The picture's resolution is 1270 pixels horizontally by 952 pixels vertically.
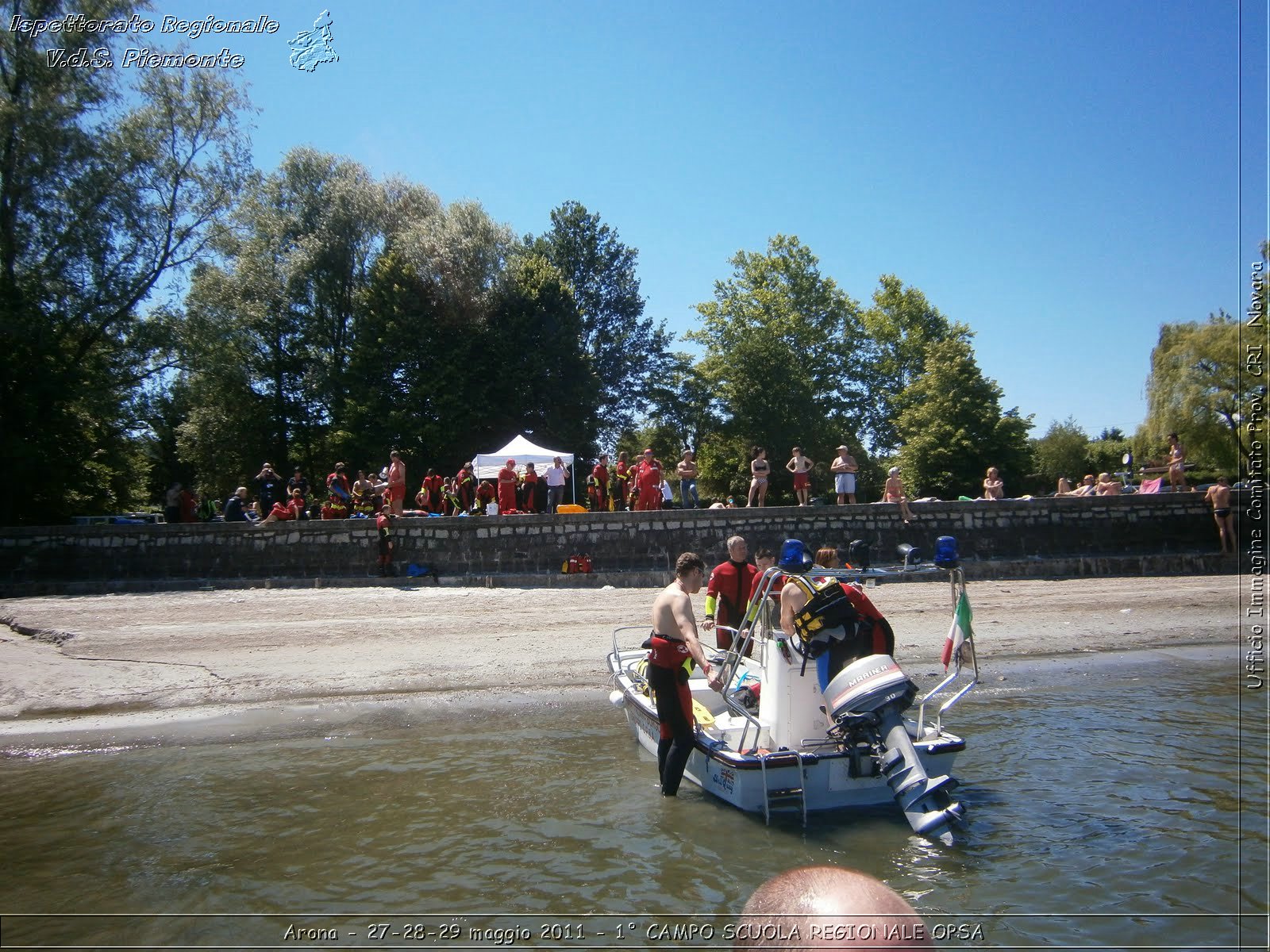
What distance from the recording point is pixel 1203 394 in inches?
962

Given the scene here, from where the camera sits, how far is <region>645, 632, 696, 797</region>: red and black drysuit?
627cm

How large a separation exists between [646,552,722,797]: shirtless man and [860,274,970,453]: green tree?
42451mm

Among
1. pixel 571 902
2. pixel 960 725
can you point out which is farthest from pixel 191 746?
pixel 960 725

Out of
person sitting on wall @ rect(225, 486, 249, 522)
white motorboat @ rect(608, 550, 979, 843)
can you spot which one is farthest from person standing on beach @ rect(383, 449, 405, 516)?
white motorboat @ rect(608, 550, 979, 843)

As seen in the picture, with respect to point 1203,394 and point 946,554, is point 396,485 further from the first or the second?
point 1203,394

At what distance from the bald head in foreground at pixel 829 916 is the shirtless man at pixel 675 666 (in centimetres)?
432

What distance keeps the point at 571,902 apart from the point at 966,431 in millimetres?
33350

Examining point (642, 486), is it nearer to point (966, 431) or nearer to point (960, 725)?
point (960, 725)

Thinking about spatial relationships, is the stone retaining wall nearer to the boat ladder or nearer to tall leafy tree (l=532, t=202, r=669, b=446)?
the boat ladder

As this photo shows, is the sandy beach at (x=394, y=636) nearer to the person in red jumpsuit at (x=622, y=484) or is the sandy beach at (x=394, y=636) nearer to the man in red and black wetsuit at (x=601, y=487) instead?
the man in red and black wetsuit at (x=601, y=487)

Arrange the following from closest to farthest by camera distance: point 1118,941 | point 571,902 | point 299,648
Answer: point 1118,941 → point 571,902 → point 299,648

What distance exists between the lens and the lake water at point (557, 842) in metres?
5.11

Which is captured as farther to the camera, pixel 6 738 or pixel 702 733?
pixel 6 738

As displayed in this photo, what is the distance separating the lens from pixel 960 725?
8.97 meters
